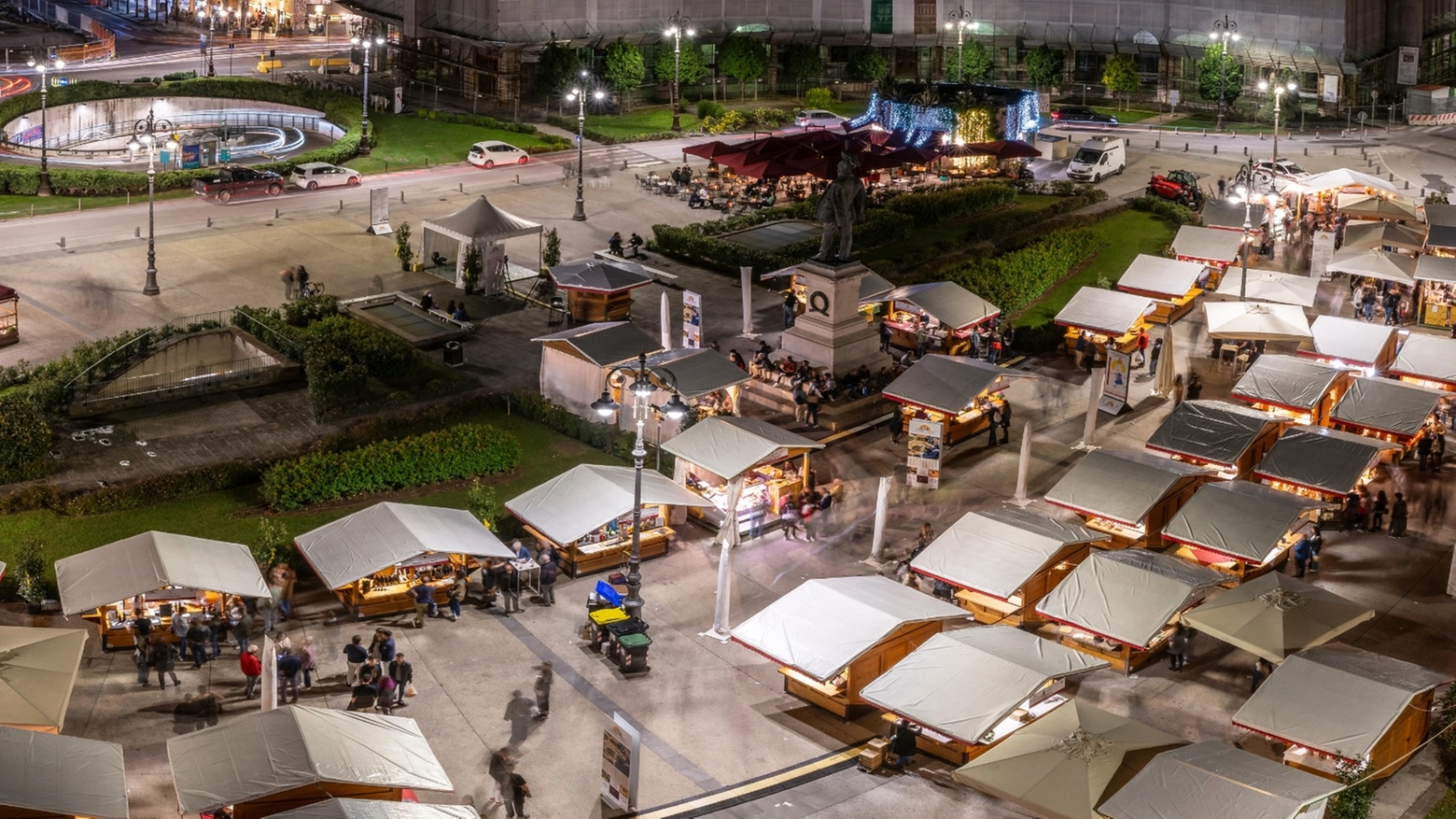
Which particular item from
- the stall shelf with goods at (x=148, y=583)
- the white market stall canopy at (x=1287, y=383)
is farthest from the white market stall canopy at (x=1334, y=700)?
the stall shelf with goods at (x=148, y=583)

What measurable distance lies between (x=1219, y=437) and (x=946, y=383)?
794 centimetres

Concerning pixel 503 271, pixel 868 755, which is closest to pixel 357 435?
pixel 503 271

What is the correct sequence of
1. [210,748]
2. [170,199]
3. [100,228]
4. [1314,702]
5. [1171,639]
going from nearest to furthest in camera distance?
[210,748] < [1314,702] < [1171,639] < [100,228] < [170,199]

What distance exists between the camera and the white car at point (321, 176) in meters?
73.3

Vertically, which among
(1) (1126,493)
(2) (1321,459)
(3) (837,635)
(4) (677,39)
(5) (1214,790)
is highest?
(4) (677,39)

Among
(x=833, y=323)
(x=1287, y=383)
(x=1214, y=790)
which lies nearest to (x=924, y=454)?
(x=833, y=323)

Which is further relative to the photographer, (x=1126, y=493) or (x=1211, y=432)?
(x=1211, y=432)

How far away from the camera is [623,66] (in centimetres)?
9544

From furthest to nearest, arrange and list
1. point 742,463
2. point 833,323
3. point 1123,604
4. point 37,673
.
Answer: point 833,323
point 742,463
point 1123,604
point 37,673

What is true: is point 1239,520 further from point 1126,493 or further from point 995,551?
point 995,551

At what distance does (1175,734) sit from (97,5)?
461 ft

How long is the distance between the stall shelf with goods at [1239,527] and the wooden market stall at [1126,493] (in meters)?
0.78

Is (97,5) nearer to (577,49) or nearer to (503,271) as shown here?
(577,49)

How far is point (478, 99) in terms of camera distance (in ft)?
314
